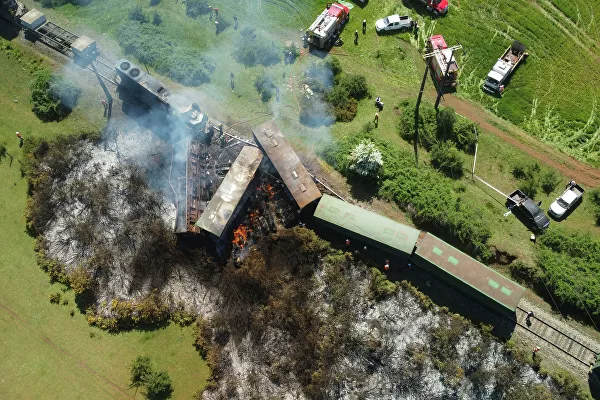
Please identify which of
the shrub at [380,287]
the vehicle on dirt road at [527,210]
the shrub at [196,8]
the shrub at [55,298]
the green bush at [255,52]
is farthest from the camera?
the shrub at [196,8]

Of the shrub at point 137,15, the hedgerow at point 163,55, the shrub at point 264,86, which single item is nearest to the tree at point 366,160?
the shrub at point 264,86

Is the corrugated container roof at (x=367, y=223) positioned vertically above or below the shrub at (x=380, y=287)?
above

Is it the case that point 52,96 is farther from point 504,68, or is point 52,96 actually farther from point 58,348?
point 504,68

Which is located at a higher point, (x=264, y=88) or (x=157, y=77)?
(x=264, y=88)

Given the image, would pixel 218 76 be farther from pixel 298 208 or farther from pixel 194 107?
pixel 298 208

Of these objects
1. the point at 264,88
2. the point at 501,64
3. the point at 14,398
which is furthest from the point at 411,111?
the point at 14,398

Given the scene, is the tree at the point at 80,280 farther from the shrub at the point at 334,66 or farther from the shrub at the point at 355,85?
the shrub at the point at 334,66

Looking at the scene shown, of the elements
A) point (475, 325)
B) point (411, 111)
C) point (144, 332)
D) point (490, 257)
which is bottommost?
point (144, 332)

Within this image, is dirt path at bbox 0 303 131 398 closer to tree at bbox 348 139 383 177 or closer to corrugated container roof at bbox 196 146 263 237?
corrugated container roof at bbox 196 146 263 237

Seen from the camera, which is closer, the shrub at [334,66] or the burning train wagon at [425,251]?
the burning train wagon at [425,251]
